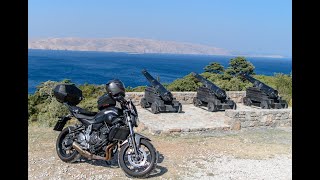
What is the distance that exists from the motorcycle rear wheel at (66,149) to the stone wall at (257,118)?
4.72 m

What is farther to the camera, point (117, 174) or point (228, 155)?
point (228, 155)

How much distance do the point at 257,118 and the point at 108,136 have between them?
542 cm

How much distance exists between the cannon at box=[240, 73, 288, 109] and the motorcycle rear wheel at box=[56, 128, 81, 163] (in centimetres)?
882

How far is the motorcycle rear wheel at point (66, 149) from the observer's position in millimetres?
5441

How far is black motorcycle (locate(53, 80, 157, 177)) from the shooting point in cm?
493

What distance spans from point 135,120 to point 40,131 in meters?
3.62

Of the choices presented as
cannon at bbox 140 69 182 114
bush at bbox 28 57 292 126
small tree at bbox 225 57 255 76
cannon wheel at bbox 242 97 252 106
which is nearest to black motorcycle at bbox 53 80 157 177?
bush at bbox 28 57 292 126

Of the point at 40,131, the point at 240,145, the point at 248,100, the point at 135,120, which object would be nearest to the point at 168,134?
the point at 240,145

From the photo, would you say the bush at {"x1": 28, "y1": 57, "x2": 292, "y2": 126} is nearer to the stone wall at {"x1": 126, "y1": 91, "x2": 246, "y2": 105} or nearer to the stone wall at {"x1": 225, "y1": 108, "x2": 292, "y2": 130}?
the stone wall at {"x1": 126, "y1": 91, "x2": 246, "y2": 105}

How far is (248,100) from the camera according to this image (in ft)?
45.8

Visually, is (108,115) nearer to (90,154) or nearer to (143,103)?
(90,154)
